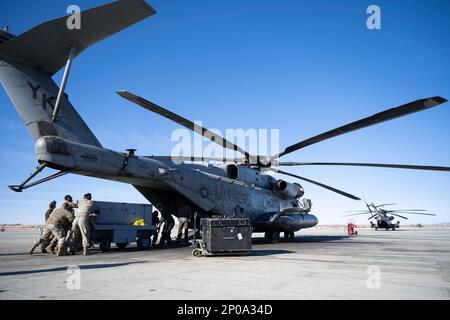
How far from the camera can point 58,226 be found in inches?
427

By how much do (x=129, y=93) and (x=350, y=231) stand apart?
2760 centimetres

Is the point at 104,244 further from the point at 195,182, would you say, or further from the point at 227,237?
the point at 227,237

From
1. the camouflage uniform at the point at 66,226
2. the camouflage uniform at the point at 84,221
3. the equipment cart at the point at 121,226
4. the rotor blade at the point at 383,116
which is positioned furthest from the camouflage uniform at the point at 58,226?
the rotor blade at the point at 383,116

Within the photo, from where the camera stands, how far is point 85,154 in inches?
410

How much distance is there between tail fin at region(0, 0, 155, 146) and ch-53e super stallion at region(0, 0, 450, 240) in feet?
0.07

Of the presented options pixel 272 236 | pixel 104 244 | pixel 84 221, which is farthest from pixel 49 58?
pixel 272 236

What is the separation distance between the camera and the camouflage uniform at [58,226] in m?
10.7

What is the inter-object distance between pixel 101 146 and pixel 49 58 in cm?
311

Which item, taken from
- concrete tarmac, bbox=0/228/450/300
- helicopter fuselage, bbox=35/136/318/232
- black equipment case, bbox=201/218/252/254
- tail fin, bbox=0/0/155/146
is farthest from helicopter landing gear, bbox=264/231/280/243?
tail fin, bbox=0/0/155/146

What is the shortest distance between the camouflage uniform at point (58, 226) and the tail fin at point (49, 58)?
251cm

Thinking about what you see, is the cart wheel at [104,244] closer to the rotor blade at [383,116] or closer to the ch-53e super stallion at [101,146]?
the ch-53e super stallion at [101,146]

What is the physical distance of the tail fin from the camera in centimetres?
792

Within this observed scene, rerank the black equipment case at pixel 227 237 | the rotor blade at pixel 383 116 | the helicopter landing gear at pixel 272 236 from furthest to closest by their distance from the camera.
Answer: the helicopter landing gear at pixel 272 236, the black equipment case at pixel 227 237, the rotor blade at pixel 383 116
